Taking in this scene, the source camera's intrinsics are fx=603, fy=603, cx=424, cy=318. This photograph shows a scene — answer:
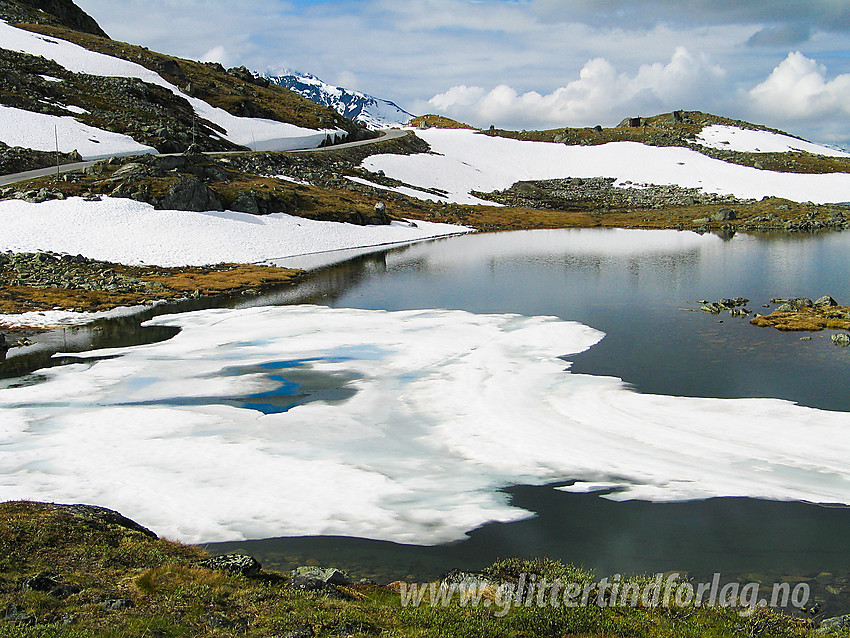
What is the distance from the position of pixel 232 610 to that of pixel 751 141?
177746mm

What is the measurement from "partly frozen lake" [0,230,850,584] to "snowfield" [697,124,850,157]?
134 metres

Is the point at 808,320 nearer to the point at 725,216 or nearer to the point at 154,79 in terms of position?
the point at 725,216

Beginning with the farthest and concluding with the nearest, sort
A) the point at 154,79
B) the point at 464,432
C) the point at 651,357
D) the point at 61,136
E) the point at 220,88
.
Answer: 1. the point at 220,88
2. the point at 154,79
3. the point at 61,136
4. the point at 651,357
5. the point at 464,432

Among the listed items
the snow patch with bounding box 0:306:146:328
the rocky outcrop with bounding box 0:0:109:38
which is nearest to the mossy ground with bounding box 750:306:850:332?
the snow patch with bounding box 0:306:146:328

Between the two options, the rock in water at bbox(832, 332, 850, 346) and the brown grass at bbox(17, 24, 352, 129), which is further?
the brown grass at bbox(17, 24, 352, 129)

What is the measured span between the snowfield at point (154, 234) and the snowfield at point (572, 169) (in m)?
50.5

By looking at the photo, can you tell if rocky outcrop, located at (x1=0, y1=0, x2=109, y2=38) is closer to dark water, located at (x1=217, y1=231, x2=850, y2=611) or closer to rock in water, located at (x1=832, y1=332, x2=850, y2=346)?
dark water, located at (x1=217, y1=231, x2=850, y2=611)

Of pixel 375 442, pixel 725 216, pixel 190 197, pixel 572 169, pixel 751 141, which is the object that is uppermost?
pixel 751 141

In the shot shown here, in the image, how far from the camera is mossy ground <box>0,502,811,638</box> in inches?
347

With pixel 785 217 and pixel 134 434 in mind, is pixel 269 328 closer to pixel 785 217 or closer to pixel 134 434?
pixel 134 434

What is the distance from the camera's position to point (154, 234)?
201 feet

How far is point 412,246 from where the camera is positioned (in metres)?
81.1

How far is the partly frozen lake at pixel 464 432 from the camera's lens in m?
15.3

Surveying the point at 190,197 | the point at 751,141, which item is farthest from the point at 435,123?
the point at 190,197
